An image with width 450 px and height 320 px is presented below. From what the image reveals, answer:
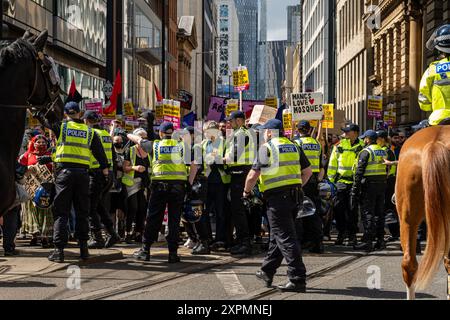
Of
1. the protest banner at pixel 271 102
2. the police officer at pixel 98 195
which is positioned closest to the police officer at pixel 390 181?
the police officer at pixel 98 195

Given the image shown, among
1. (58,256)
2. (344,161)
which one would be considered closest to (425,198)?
(58,256)

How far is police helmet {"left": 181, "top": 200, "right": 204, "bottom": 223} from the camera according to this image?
13055mm

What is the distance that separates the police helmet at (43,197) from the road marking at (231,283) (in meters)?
3.50

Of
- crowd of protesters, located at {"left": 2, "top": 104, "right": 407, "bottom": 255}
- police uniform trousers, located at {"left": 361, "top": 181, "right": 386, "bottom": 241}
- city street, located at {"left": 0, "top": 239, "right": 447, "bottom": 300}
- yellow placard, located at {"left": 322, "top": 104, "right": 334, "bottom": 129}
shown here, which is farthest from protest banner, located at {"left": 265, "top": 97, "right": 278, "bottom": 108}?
city street, located at {"left": 0, "top": 239, "right": 447, "bottom": 300}

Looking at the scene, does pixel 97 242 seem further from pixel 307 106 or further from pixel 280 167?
pixel 307 106

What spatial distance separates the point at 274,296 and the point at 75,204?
3.83 meters

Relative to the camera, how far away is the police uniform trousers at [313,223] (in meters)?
13.4

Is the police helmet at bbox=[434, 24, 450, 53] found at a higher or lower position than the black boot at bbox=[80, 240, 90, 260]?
higher

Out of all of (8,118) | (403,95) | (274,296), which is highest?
(403,95)

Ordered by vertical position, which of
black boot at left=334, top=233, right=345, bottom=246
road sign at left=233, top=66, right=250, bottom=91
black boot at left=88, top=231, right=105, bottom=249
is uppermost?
road sign at left=233, top=66, right=250, bottom=91

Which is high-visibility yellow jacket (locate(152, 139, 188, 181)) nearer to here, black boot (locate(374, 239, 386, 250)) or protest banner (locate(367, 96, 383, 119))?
black boot (locate(374, 239, 386, 250))

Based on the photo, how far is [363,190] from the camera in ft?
46.6
